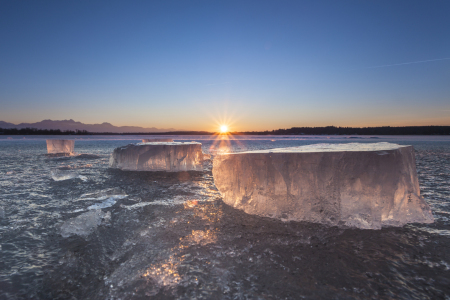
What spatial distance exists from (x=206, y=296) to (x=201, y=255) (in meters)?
0.51

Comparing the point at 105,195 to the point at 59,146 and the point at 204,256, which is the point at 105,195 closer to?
the point at 204,256

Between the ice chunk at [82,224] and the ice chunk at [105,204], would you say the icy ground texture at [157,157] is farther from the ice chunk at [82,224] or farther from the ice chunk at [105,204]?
the ice chunk at [82,224]

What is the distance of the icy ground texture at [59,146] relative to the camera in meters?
11.8

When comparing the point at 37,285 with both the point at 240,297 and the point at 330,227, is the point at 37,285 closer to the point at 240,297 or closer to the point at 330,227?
the point at 240,297

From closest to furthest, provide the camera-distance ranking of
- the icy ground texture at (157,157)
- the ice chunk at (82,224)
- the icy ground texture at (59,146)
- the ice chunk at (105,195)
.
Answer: the ice chunk at (82,224) < the ice chunk at (105,195) < the icy ground texture at (157,157) < the icy ground texture at (59,146)

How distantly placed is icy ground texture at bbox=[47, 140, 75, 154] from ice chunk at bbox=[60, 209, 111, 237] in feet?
36.6

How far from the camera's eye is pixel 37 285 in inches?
66.1

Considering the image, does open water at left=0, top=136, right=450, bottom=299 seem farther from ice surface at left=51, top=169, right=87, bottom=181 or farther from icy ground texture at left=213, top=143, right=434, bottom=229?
ice surface at left=51, top=169, right=87, bottom=181

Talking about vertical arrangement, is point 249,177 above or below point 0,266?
→ above

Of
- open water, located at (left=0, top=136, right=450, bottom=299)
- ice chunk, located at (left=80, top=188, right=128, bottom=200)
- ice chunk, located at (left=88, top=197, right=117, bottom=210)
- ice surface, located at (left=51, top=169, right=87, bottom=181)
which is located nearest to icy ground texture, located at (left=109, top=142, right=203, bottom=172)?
ice surface, located at (left=51, top=169, right=87, bottom=181)

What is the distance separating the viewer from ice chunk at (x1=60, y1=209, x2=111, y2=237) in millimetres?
2518

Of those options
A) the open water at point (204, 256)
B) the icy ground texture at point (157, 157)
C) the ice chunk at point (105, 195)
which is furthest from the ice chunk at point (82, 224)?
the icy ground texture at point (157, 157)

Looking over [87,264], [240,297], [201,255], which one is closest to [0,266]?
[87,264]

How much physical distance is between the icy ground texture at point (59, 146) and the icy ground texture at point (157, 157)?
708cm
